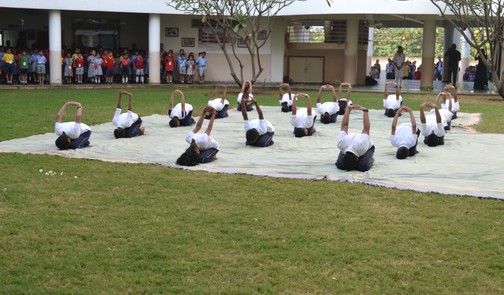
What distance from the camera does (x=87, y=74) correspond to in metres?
25.5

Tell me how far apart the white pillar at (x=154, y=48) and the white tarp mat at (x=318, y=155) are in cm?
1285

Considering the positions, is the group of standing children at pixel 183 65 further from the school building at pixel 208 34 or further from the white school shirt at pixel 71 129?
the white school shirt at pixel 71 129

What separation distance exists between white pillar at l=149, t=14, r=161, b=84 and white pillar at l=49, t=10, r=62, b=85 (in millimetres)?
3220

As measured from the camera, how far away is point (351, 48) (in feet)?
86.0

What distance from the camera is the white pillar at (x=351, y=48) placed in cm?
2612

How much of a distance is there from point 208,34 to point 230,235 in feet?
73.6

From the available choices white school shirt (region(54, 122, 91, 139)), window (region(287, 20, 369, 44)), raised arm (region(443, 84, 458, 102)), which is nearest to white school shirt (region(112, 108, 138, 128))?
white school shirt (region(54, 122, 91, 139))

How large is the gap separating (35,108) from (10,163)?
7.54 metres

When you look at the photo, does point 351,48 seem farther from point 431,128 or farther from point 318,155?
point 318,155

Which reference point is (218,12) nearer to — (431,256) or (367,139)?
(367,139)

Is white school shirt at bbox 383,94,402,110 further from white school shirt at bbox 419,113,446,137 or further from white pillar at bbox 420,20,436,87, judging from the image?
white pillar at bbox 420,20,436,87

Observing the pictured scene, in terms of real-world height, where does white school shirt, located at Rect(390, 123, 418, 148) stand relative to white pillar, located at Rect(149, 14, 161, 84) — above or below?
below

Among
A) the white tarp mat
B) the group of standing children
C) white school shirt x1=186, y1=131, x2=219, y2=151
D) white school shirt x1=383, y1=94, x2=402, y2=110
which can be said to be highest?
the group of standing children

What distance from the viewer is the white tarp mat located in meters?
7.63
